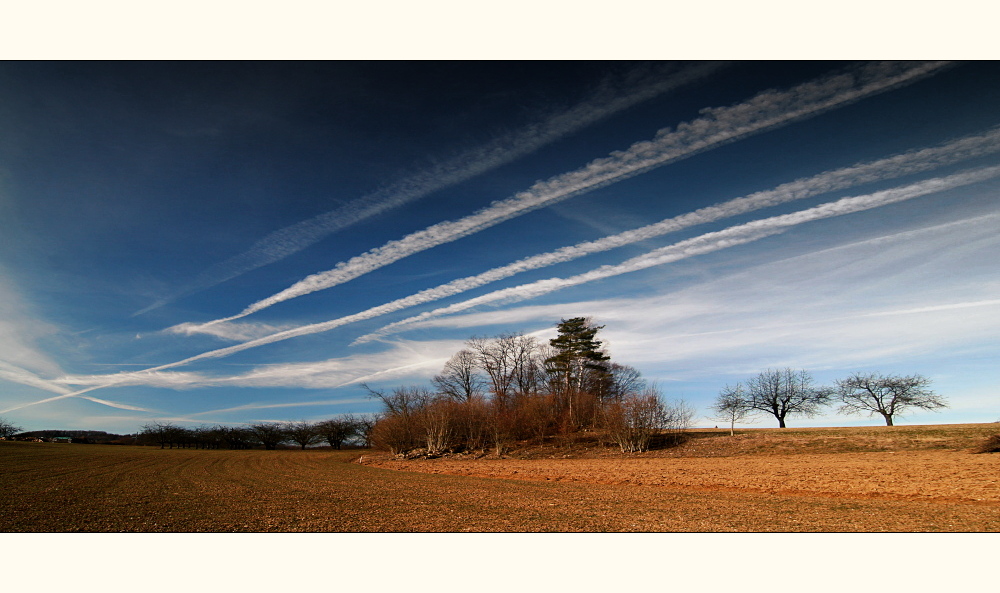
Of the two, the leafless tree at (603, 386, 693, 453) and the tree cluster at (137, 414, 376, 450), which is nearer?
the leafless tree at (603, 386, 693, 453)

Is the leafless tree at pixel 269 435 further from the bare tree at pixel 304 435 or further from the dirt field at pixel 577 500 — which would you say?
the dirt field at pixel 577 500

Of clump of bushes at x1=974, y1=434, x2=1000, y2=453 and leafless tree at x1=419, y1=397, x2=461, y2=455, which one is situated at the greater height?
clump of bushes at x1=974, y1=434, x2=1000, y2=453

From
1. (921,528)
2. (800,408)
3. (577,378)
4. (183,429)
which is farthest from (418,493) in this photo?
(183,429)

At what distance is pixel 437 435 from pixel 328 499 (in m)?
30.2

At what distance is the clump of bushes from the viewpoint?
78.0 ft

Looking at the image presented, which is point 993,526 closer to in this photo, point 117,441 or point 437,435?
point 437,435

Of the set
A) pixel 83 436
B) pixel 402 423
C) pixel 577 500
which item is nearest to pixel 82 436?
pixel 83 436

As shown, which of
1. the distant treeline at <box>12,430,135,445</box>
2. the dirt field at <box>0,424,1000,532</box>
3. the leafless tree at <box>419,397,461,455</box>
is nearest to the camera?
the dirt field at <box>0,424,1000,532</box>

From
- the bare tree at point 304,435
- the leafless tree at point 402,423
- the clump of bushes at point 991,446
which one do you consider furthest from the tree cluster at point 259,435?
the clump of bushes at point 991,446

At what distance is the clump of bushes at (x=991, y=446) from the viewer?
78.0 feet

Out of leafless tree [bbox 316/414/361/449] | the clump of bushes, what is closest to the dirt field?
the clump of bushes

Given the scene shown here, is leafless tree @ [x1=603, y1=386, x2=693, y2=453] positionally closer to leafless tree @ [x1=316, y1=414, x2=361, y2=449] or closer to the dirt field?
the dirt field

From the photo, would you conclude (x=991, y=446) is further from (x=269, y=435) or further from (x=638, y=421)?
(x=269, y=435)

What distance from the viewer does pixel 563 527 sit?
1127 centimetres
